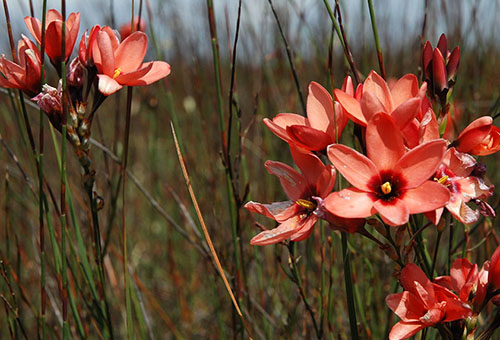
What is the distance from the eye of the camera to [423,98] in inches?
26.1

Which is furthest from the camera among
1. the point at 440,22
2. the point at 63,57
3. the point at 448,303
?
the point at 440,22

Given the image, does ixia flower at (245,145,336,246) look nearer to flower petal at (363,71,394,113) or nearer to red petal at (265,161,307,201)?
red petal at (265,161,307,201)

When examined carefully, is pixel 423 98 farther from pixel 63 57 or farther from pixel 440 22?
pixel 440 22

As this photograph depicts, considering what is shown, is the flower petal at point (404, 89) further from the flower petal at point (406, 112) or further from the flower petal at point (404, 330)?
the flower petal at point (404, 330)

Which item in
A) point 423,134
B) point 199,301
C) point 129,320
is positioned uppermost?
point 423,134

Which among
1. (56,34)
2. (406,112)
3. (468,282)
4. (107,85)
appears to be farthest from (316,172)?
(56,34)

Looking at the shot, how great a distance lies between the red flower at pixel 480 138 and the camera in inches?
25.6

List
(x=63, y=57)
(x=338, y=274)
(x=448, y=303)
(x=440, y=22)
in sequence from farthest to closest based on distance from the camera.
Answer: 1. (x=440, y=22)
2. (x=338, y=274)
3. (x=63, y=57)
4. (x=448, y=303)

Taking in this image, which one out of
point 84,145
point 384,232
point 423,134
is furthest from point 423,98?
point 84,145

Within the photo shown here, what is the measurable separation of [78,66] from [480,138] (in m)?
0.65

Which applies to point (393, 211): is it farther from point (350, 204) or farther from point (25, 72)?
point (25, 72)

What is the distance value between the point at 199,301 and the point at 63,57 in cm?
163

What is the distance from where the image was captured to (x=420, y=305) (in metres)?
0.63

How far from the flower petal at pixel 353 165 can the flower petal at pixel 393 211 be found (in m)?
0.04
